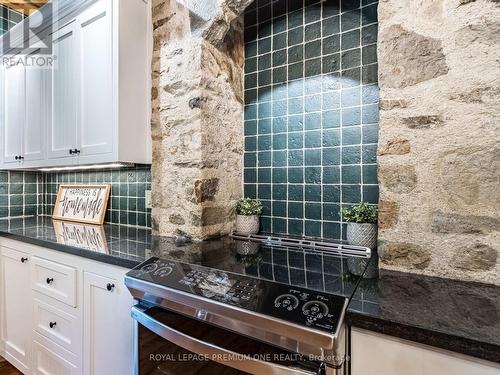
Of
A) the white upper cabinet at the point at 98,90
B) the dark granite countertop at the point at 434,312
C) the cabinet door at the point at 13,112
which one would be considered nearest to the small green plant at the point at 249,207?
the white upper cabinet at the point at 98,90

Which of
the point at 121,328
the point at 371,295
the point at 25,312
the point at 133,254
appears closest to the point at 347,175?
the point at 371,295

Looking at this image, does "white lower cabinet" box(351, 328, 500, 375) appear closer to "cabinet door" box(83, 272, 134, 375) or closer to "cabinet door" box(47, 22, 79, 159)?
"cabinet door" box(83, 272, 134, 375)

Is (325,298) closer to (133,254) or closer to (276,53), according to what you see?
(133,254)

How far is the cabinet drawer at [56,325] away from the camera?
1379mm

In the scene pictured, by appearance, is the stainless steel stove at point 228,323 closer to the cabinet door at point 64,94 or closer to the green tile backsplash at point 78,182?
the green tile backsplash at point 78,182

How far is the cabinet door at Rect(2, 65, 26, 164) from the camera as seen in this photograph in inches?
80.2

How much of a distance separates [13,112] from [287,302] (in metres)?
2.54

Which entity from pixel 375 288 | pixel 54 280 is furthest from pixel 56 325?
pixel 375 288

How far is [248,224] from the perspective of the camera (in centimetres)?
153

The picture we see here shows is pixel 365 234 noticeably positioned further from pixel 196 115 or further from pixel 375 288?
pixel 196 115

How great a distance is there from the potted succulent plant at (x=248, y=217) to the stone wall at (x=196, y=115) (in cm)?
8

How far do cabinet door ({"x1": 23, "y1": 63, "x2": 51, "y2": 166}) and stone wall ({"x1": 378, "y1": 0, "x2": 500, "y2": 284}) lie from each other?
208 centimetres

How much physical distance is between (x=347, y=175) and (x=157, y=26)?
135cm

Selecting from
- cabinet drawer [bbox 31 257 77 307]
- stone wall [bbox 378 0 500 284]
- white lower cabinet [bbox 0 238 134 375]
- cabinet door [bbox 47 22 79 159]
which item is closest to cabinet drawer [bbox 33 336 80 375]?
white lower cabinet [bbox 0 238 134 375]
